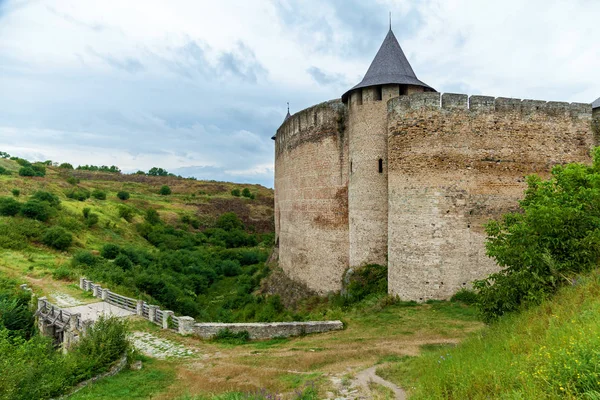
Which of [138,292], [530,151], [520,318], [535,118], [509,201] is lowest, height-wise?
[138,292]

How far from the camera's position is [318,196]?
1888 centimetres

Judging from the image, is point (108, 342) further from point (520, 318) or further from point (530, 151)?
point (530, 151)

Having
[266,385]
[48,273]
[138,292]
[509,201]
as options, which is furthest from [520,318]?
[48,273]

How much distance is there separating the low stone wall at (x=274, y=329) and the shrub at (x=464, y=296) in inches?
154

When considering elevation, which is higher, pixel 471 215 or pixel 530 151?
pixel 530 151

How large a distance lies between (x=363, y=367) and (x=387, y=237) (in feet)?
25.3

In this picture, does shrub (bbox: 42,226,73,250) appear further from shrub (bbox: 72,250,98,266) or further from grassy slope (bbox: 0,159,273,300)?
shrub (bbox: 72,250,98,266)

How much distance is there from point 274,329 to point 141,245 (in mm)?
28003

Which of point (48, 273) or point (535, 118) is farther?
point (48, 273)

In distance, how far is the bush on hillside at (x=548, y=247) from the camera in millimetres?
6863

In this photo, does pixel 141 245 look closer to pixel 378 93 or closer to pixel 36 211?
pixel 36 211

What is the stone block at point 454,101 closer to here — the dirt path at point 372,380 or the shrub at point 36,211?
the dirt path at point 372,380

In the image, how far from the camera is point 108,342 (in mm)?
9539

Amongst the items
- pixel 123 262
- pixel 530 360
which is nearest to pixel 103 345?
pixel 530 360
